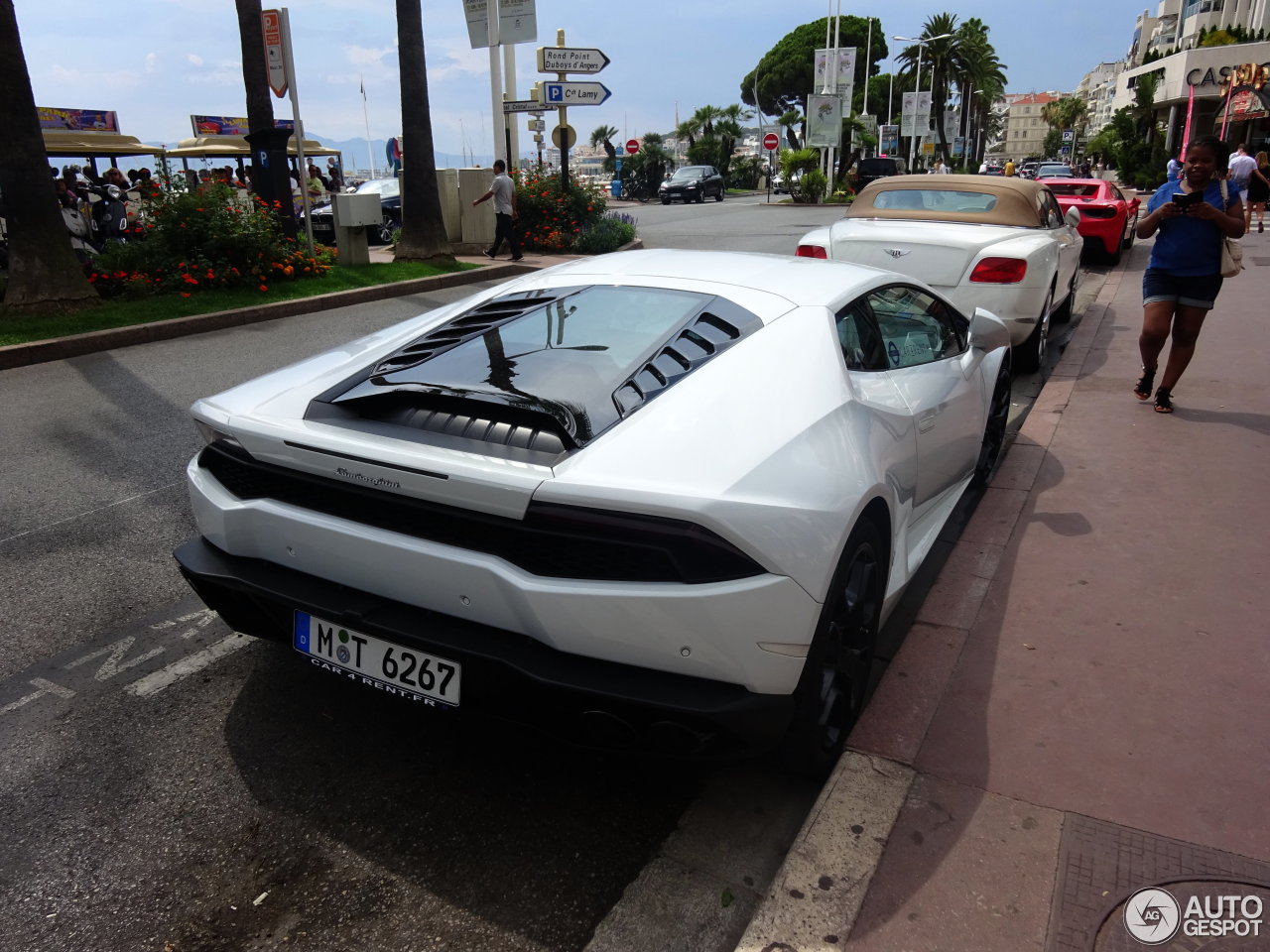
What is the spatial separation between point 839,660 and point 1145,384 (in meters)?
5.15

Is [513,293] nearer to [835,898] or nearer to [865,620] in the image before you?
[865,620]

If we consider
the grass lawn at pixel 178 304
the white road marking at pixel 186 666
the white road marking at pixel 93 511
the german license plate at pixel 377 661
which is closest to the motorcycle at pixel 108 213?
the grass lawn at pixel 178 304

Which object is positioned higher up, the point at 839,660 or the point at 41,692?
the point at 839,660

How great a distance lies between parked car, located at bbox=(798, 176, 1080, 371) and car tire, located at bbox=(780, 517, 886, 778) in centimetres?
457

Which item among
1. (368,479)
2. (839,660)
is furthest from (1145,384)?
(368,479)

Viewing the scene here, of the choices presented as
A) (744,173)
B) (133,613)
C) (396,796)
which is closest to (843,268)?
(396,796)

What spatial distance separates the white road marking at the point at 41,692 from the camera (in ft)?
10.3

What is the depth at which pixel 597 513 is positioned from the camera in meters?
2.20

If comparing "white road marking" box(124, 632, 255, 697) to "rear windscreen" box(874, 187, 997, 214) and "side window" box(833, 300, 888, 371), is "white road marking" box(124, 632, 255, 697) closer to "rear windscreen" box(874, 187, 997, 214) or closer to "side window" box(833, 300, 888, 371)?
"side window" box(833, 300, 888, 371)

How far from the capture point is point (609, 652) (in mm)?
2258

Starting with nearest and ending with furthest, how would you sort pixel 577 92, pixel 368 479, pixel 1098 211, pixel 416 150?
pixel 368 479, pixel 1098 211, pixel 416 150, pixel 577 92

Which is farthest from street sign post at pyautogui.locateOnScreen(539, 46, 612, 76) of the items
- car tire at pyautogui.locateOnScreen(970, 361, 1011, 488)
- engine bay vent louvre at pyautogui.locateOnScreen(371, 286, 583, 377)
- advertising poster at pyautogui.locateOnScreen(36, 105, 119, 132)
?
advertising poster at pyautogui.locateOnScreen(36, 105, 119, 132)

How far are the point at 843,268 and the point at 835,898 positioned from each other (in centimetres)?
239

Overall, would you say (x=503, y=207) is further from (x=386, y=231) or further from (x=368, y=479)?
(x=368, y=479)
